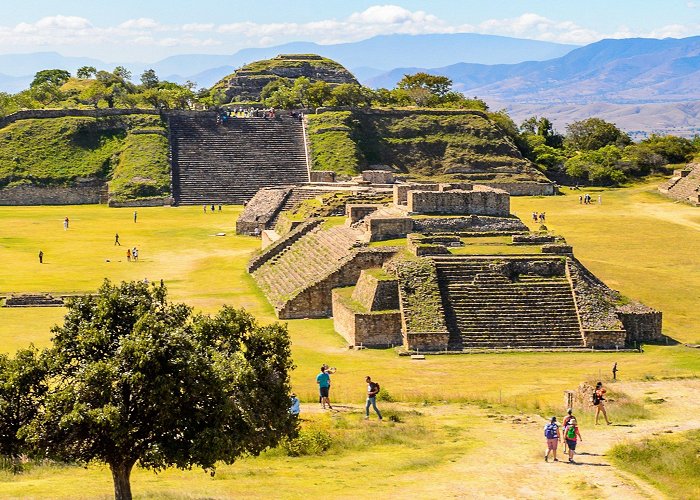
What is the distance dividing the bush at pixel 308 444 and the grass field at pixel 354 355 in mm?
252

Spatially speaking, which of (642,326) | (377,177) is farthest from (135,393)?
(377,177)

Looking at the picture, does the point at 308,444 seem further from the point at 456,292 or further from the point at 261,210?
the point at 261,210

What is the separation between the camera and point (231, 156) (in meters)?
89.1

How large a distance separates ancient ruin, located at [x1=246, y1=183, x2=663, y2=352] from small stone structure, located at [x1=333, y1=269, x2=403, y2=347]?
33 millimetres

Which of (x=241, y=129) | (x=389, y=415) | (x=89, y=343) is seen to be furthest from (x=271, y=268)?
(x=241, y=129)

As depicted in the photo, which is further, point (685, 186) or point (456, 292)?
point (685, 186)

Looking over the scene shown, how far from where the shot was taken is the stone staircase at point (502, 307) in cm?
3491

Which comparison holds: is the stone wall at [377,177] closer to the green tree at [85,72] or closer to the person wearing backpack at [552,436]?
the person wearing backpack at [552,436]

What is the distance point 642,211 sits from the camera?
239 feet

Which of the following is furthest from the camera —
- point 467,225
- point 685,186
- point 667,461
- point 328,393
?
point 685,186

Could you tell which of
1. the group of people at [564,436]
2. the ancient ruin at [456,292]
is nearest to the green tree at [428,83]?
the ancient ruin at [456,292]

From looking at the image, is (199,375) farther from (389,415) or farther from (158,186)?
(158,186)

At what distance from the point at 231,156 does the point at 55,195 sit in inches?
582

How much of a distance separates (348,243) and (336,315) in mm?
6516
